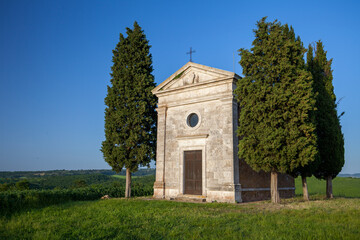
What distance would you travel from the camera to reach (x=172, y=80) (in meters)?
17.8

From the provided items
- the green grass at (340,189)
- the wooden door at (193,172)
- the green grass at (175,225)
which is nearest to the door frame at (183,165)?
the wooden door at (193,172)

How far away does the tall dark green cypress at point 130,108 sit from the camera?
56.0 feet

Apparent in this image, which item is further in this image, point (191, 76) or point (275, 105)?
point (191, 76)

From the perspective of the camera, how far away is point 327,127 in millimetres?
15977

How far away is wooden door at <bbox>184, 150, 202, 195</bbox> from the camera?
15.6 m

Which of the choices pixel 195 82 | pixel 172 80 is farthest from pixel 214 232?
pixel 172 80

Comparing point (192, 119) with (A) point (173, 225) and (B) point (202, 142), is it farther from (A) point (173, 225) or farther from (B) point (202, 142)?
(A) point (173, 225)

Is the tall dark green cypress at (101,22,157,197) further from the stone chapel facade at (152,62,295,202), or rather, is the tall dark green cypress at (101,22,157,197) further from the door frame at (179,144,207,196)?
the door frame at (179,144,207,196)

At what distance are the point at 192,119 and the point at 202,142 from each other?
1.79 metres

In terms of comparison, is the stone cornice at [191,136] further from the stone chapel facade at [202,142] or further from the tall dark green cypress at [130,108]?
the tall dark green cypress at [130,108]

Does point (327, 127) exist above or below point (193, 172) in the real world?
above

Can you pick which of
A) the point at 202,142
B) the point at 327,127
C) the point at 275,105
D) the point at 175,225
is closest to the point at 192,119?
the point at 202,142

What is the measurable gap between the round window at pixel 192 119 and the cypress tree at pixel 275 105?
10.9 feet

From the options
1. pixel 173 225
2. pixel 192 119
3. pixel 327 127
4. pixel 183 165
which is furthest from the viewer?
pixel 192 119
